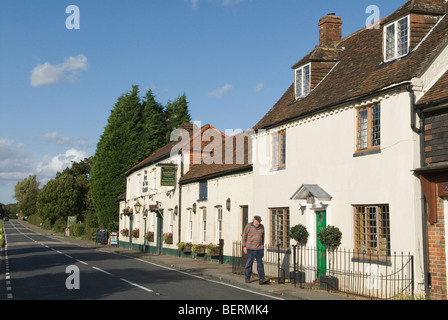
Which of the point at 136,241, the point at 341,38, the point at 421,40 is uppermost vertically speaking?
the point at 341,38

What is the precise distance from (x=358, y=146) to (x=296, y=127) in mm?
3491

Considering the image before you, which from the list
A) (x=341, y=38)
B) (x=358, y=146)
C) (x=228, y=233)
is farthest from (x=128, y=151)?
(x=358, y=146)

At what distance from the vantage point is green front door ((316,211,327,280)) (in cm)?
1617

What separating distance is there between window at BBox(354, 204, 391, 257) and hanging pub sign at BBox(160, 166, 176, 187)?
58.9ft

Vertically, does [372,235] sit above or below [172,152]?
below

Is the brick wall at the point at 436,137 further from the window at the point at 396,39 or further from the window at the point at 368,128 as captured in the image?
the window at the point at 396,39

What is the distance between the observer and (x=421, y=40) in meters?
14.3

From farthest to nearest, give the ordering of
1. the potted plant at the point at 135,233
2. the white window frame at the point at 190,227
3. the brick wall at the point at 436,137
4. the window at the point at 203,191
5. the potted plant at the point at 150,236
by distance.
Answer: the potted plant at the point at 135,233 → the potted plant at the point at 150,236 → the white window frame at the point at 190,227 → the window at the point at 203,191 → the brick wall at the point at 436,137

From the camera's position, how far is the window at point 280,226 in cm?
1870

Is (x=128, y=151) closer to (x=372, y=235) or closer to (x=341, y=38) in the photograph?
(x=341, y=38)

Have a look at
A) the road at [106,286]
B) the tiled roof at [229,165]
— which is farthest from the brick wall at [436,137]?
the tiled roof at [229,165]

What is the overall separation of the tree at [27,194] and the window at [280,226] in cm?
13781

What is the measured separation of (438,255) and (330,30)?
1176cm

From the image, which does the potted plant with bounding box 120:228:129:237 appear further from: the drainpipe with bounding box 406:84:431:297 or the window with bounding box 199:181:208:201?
the drainpipe with bounding box 406:84:431:297
